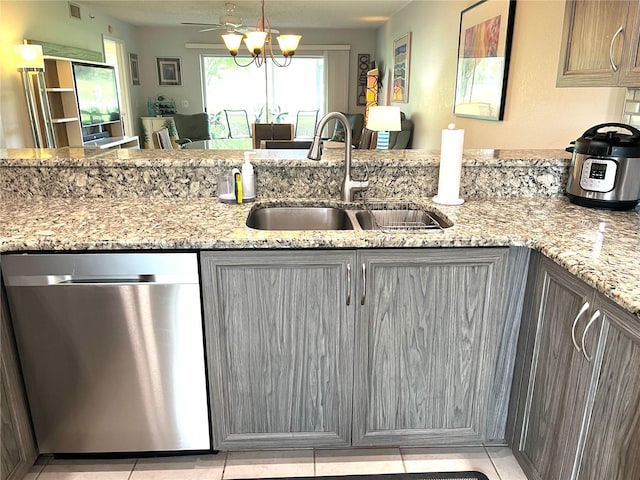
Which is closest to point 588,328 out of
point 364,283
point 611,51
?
point 364,283

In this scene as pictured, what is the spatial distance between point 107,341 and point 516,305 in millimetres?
1319

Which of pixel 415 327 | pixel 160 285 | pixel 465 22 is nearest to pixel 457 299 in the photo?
pixel 415 327

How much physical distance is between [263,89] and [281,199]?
23.9 ft

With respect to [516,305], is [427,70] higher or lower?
higher

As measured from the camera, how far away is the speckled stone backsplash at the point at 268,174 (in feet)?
6.15

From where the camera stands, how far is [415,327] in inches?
60.1

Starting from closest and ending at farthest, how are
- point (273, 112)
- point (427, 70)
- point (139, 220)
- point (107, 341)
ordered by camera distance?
point (107, 341) → point (139, 220) → point (427, 70) → point (273, 112)

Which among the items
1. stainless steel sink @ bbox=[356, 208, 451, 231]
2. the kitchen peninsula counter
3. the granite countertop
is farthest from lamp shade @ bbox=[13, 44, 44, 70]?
stainless steel sink @ bbox=[356, 208, 451, 231]

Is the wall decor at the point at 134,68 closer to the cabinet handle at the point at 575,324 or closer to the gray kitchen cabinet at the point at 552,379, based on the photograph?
the gray kitchen cabinet at the point at 552,379

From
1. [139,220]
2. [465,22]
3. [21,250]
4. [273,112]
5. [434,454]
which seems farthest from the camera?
[273,112]

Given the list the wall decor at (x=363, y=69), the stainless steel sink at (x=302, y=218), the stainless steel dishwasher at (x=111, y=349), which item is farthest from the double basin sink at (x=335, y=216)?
the wall decor at (x=363, y=69)

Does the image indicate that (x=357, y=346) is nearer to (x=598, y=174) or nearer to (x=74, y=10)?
(x=598, y=174)

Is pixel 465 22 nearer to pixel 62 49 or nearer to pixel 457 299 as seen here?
pixel 457 299

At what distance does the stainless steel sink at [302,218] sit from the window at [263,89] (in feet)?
23.7
